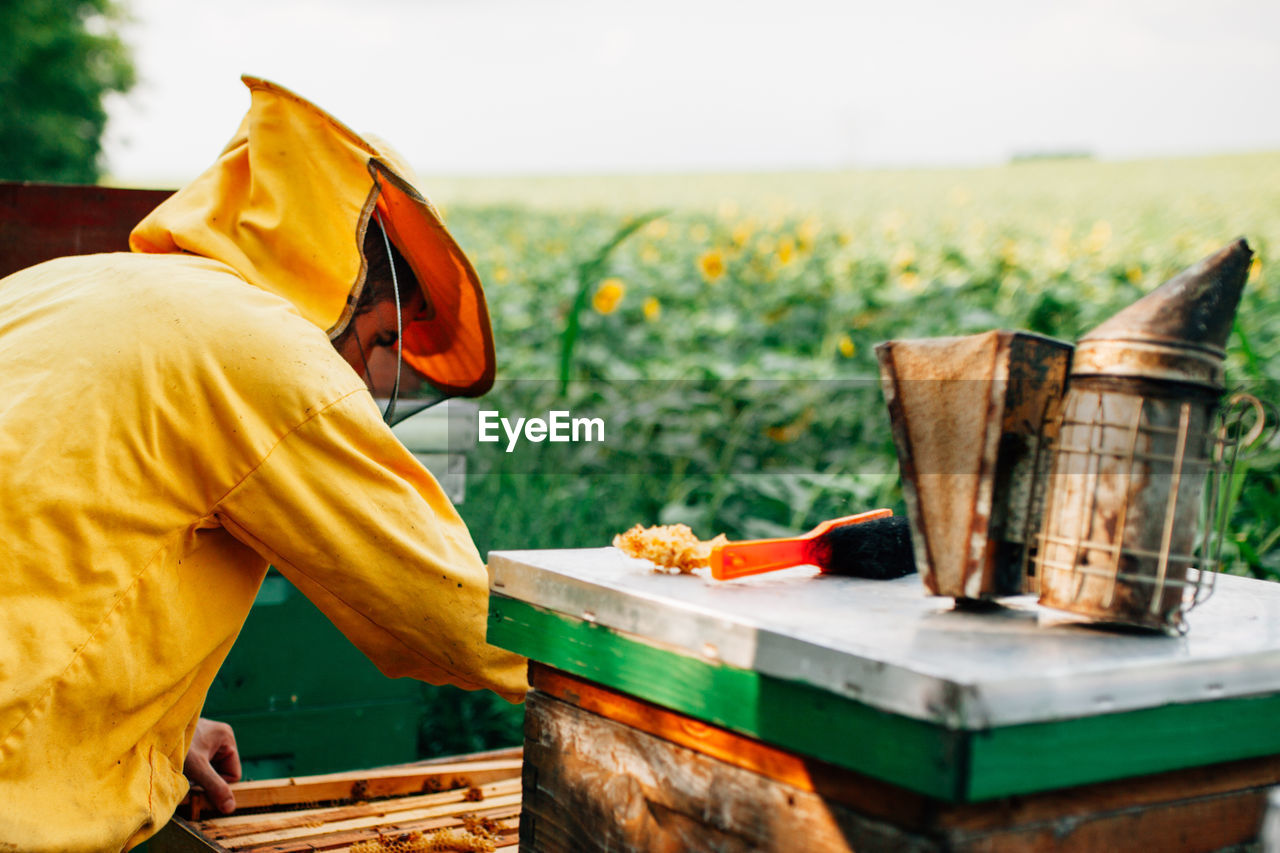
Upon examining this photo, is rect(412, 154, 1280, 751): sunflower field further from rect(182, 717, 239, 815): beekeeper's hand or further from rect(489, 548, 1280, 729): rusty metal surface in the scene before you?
rect(489, 548, 1280, 729): rusty metal surface

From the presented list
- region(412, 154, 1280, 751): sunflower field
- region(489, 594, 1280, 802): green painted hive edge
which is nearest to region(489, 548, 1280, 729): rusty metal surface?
region(489, 594, 1280, 802): green painted hive edge

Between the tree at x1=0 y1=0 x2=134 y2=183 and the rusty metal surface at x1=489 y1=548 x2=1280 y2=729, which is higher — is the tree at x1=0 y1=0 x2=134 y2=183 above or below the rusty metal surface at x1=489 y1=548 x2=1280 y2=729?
above

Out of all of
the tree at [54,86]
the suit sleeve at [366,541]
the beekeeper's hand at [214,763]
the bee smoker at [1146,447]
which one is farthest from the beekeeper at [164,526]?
the tree at [54,86]

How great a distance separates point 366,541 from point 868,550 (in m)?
0.66

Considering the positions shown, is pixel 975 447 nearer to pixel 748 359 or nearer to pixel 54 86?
pixel 748 359

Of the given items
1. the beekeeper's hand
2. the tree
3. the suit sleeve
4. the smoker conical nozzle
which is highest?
the tree

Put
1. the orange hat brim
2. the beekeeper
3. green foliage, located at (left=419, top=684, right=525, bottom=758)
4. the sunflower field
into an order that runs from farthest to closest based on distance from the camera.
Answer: the sunflower field → green foliage, located at (left=419, top=684, right=525, bottom=758) → the orange hat brim → the beekeeper

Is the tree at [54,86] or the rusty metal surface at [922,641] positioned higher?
the tree at [54,86]

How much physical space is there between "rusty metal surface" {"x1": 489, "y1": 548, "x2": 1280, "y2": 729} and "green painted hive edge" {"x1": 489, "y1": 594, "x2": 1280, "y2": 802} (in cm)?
1

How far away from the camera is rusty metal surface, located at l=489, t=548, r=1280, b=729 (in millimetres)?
778

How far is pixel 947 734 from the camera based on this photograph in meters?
0.75

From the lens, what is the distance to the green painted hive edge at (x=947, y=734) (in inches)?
30.2

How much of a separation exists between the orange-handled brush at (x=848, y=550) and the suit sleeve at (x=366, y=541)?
43 cm

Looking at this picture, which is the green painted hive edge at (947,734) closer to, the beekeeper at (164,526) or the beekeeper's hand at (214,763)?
the beekeeper at (164,526)
